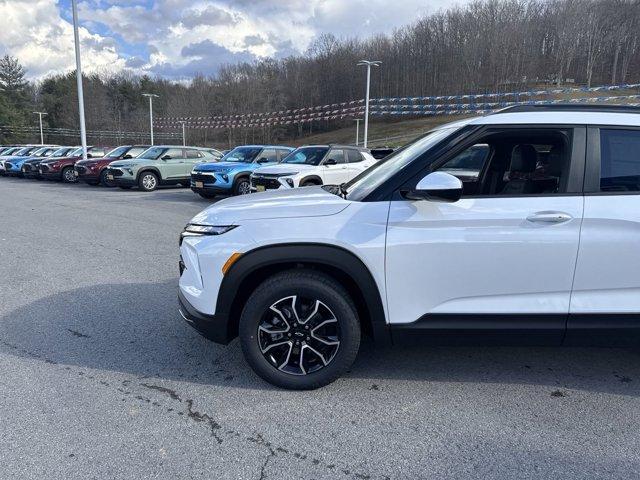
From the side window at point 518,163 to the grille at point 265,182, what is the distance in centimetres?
733

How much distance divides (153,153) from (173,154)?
2.35 ft

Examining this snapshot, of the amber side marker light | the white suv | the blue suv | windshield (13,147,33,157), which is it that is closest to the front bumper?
the white suv

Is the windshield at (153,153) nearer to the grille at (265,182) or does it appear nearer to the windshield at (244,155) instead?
the windshield at (244,155)

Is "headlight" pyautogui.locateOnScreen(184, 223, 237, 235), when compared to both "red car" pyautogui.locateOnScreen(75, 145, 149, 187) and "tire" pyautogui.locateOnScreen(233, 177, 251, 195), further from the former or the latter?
"red car" pyautogui.locateOnScreen(75, 145, 149, 187)

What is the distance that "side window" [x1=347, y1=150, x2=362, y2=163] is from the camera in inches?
470

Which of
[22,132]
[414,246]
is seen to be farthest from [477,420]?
[22,132]

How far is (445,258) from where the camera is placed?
2857mm

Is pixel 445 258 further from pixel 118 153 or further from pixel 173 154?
pixel 118 153

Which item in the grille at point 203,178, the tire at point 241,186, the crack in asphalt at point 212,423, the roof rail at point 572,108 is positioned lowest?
the crack in asphalt at point 212,423

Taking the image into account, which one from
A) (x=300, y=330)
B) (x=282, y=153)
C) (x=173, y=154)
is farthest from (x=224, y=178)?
(x=300, y=330)

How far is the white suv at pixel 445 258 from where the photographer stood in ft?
9.30

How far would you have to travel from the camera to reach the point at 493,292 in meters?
2.91

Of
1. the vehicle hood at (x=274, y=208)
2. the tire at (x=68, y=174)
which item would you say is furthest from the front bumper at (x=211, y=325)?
the tire at (x=68, y=174)

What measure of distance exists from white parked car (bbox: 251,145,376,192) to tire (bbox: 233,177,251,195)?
1.76 m
